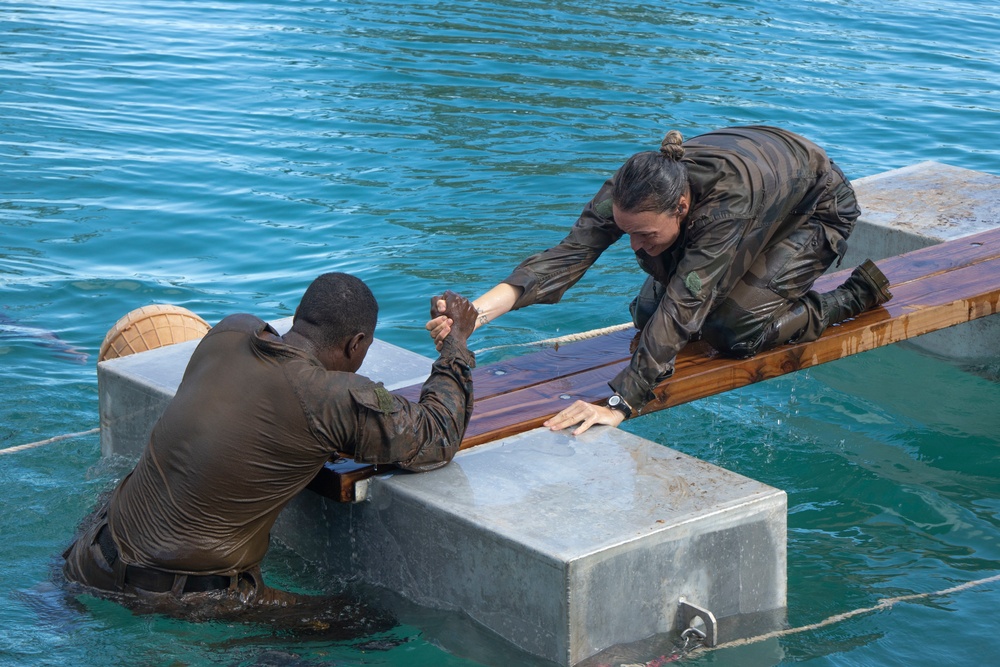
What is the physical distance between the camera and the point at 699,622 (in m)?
4.27

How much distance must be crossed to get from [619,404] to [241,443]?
1.68m

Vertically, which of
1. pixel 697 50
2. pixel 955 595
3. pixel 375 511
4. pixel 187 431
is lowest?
pixel 955 595

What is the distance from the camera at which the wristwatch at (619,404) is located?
503 cm

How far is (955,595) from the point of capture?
512 cm

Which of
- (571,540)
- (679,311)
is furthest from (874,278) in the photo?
(571,540)

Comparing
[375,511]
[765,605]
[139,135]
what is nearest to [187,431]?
[375,511]

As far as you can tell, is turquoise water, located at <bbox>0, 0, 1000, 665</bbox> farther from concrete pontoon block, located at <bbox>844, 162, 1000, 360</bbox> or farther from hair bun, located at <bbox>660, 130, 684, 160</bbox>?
hair bun, located at <bbox>660, 130, 684, 160</bbox>

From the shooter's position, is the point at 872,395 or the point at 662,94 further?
the point at 662,94

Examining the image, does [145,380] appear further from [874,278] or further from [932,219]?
[932,219]

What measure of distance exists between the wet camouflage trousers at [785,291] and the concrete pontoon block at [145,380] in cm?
132

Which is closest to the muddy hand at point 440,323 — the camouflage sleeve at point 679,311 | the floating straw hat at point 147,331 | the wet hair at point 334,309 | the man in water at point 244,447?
the man in water at point 244,447

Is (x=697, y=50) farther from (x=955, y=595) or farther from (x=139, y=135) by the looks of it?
(x=955, y=595)

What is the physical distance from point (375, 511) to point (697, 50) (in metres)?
12.4

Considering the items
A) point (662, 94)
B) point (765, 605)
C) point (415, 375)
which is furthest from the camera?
point (662, 94)
